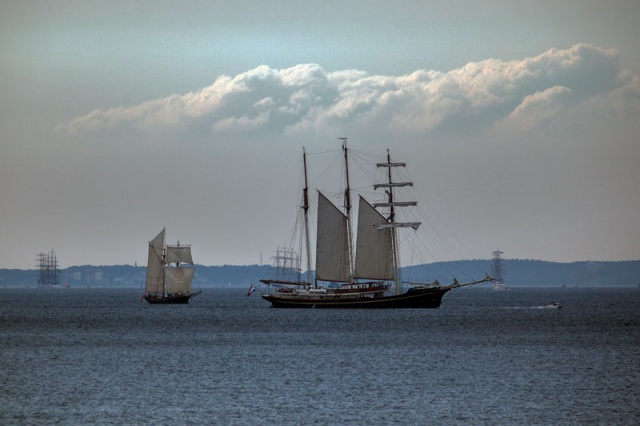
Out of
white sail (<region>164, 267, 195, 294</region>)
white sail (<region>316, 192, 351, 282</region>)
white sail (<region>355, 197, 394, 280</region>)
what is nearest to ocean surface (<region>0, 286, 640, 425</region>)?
white sail (<region>316, 192, 351, 282</region>)

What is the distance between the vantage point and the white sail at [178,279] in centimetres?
18138

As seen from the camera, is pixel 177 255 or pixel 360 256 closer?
pixel 360 256

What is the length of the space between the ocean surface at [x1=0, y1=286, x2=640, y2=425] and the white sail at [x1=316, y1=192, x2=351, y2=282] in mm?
24675

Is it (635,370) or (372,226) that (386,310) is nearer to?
(372,226)

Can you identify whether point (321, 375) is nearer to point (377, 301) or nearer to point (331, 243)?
point (331, 243)

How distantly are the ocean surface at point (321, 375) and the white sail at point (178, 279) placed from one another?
63.6m

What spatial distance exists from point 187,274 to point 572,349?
104685 millimetres

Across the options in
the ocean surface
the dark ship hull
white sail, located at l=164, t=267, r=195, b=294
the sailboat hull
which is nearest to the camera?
the ocean surface

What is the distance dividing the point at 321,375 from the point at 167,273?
385ft

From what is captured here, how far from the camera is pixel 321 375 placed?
67.0 metres

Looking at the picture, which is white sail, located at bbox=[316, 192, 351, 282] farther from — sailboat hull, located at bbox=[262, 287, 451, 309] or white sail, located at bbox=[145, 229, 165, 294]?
white sail, located at bbox=[145, 229, 165, 294]

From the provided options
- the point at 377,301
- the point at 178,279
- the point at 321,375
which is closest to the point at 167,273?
the point at 178,279

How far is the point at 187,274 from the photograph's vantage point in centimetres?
18375

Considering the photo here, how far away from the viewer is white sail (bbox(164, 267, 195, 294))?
7141 inches
